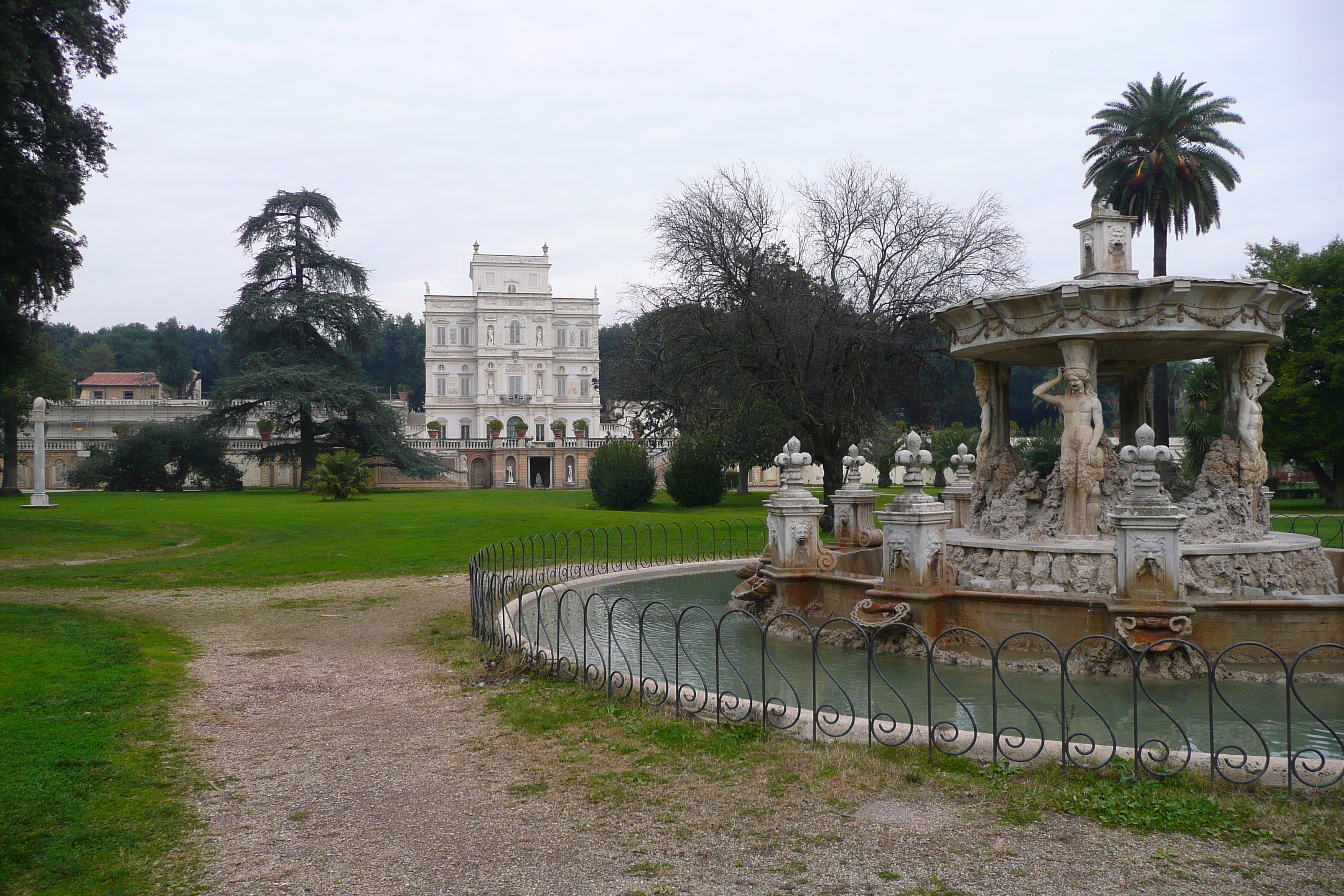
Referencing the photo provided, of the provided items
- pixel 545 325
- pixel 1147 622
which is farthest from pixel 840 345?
pixel 545 325

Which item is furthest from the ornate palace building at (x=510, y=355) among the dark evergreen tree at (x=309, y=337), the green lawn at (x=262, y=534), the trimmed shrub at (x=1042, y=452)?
the trimmed shrub at (x=1042, y=452)

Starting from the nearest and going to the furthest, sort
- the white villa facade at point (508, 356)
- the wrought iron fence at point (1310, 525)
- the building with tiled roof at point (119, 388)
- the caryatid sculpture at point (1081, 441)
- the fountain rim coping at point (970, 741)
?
the fountain rim coping at point (970, 741) < the caryatid sculpture at point (1081, 441) < the wrought iron fence at point (1310, 525) < the building with tiled roof at point (119, 388) < the white villa facade at point (508, 356)

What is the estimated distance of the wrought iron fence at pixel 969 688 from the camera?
499 cm

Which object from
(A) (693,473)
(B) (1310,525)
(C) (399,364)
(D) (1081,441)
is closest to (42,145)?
(D) (1081,441)

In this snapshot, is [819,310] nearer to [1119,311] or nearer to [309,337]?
[1119,311]

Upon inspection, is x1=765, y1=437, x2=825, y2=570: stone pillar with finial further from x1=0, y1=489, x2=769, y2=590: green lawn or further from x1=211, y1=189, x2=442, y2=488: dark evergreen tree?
x1=211, y1=189, x2=442, y2=488: dark evergreen tree

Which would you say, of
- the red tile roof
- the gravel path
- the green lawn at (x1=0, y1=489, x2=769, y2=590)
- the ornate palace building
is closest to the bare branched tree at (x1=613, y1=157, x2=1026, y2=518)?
the green lawn at (x1=0, y1=489, x2=769, y2=590)

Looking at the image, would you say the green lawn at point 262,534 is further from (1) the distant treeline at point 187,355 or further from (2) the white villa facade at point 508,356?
(1) the distant treeline at point 187,355

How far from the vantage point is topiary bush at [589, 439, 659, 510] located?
32375mm

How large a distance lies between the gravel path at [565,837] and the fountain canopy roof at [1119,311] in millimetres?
5611

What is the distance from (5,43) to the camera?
46.5ft

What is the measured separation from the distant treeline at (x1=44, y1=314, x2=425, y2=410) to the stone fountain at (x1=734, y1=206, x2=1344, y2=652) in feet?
274

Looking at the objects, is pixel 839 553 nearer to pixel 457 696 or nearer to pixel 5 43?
pixel 457 696

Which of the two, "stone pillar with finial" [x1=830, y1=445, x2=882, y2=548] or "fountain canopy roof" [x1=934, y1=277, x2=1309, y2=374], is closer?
"fountain canopy roof" [x1=934, y1=277, x2=1309, y2=374]
